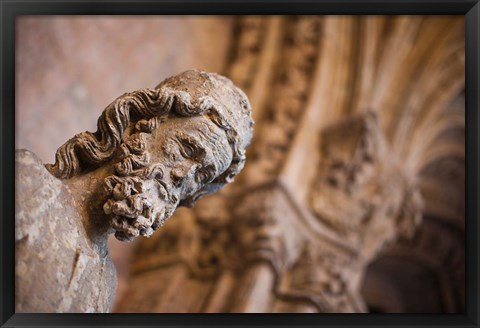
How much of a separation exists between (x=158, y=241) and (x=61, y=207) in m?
2.01

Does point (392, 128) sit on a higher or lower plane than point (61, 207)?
higher

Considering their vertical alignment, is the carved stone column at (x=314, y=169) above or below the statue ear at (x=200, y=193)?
above

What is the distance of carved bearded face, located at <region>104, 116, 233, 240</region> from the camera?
139cm

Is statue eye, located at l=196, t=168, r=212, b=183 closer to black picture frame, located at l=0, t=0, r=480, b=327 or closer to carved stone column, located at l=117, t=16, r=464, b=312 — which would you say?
black picture frame, located at l=0, t=0, r=480, b=327

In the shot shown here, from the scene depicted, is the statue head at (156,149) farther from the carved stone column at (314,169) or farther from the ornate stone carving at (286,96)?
the ornate stone carving at (286,96)

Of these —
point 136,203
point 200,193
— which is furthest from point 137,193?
point 200,193

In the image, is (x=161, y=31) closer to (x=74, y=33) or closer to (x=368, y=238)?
(x=74, y=33)

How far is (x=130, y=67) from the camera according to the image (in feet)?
11.8

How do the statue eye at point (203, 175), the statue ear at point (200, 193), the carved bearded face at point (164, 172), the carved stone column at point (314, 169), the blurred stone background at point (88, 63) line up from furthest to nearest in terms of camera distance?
the carved stone column at point (314, 169)
the blurred stone background at point (88, 63)
the statue ear at point (200, 193)
the statue eye at point (203, 175)
the carved bearded face at point (164, 172)

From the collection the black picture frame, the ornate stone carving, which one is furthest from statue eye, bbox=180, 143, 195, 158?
the ornate stone carving

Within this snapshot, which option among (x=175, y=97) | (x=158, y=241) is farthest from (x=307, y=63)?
(x=175, y=97)

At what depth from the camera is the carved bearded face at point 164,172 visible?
1.39 meters
